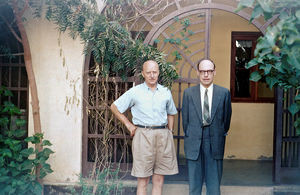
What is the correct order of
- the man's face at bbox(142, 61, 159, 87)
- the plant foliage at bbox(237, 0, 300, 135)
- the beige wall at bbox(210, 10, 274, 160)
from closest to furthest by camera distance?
the plant foliage at bbox(237, 0, 300, 135), the man's face at bbox(142, 61, 159, 87), the beige wall at bbox(210, 10, 274, 160)

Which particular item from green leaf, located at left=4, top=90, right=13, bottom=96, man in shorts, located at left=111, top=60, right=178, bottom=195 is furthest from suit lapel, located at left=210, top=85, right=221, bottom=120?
green leaf, located at left=4, top=90, right=13, bottom=96

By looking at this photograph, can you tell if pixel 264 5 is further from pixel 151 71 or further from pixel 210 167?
pixel 210 167

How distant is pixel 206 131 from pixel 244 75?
3.75m

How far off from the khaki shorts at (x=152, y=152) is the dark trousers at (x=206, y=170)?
0.26 meters

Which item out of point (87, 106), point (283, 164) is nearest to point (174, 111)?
point (87, 106)

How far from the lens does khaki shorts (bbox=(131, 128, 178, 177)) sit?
161 inches

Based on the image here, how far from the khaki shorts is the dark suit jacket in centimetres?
25

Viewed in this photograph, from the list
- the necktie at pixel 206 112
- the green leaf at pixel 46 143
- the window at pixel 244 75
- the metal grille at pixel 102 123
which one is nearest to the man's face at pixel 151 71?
the necktie at pixel 206 112

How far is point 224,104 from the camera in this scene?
13.8 ft

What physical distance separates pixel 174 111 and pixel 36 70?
2.14 m

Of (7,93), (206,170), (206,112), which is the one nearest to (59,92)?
(7,93)

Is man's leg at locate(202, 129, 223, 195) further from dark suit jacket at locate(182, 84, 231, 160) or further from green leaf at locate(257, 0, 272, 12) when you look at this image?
green leaf at locate(257, 0, 272, 12)

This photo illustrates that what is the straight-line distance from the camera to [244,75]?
754 cm

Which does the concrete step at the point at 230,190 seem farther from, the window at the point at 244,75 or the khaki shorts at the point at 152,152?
the window at the point at 244,75
